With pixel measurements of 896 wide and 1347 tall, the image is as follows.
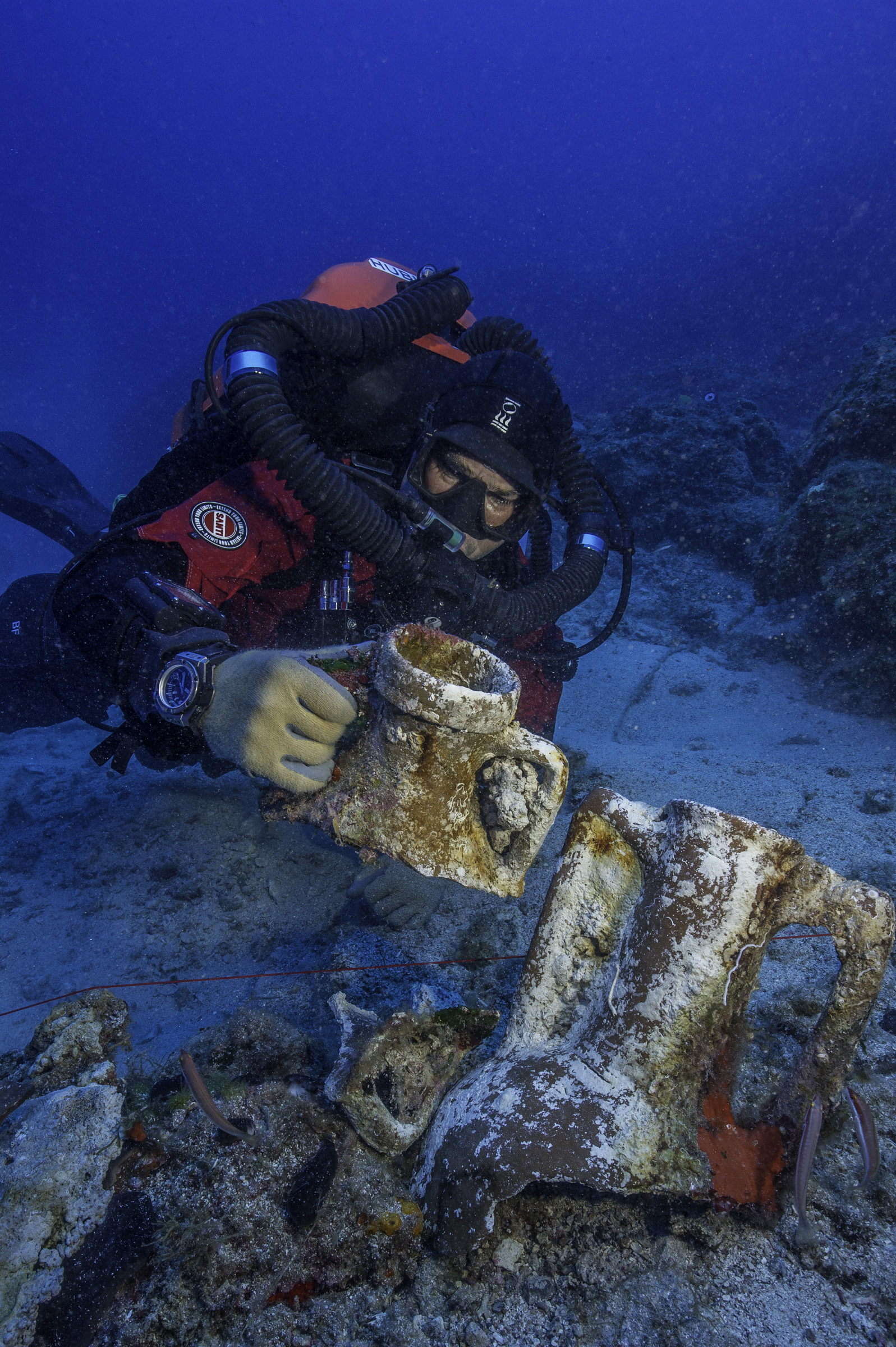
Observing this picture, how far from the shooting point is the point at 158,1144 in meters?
1.27

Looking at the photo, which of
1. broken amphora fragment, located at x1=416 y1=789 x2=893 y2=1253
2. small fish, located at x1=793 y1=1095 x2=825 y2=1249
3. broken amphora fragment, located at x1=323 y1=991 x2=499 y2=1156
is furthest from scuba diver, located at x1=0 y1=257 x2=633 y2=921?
small fish, located at x1=793 y1=1095 x2=825 y2=1249

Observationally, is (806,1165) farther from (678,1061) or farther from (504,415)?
(504,415)

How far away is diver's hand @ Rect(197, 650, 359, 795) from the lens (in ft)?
5.76

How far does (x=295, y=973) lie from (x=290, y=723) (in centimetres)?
107

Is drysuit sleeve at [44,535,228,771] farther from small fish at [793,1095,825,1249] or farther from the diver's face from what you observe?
small fish at [793,1095,825,1249]

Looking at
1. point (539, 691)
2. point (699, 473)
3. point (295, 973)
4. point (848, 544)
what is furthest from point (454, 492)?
point (699, 473)

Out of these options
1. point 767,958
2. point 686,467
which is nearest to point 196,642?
point 767,958

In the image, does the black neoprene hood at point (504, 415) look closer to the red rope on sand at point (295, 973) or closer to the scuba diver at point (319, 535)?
the scuba diver at point (319, 535)

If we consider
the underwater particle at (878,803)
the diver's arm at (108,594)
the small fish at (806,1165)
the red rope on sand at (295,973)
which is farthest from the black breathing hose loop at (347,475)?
the small fish at (806,1165)

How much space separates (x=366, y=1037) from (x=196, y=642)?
1.50 meters

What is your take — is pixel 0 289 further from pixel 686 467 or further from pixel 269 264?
pixel 686 467

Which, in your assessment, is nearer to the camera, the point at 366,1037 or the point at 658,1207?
the point at 658,1207

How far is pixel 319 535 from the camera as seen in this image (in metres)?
3.07

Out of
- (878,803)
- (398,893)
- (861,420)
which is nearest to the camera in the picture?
(398,893)
